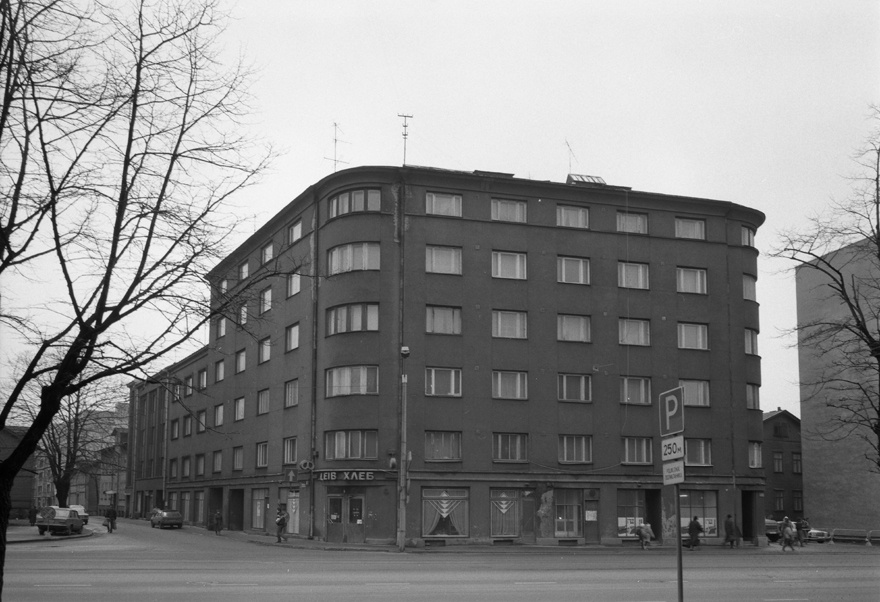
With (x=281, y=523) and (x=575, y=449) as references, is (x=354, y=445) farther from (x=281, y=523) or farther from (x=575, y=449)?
(x=575, y=449)

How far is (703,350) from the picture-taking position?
5141 cm

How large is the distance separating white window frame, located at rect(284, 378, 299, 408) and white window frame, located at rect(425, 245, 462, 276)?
1020cm

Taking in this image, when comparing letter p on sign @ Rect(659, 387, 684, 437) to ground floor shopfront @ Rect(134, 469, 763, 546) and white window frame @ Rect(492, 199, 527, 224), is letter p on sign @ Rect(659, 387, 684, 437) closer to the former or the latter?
ground floor shopfront @ Rect(134, 469, 763, 546)

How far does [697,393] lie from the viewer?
51.0 m

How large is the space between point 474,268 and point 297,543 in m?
15.5

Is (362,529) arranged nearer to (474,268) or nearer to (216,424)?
(474,268)

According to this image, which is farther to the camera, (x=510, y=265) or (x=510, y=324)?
(x=510, y=265)

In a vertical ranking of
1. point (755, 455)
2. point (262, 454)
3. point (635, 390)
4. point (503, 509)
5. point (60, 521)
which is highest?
point (635, 390)

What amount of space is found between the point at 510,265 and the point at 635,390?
29.5 feet

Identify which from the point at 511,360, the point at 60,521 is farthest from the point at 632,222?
the point at 60,521

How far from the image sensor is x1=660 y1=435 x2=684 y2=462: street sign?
1176 cm

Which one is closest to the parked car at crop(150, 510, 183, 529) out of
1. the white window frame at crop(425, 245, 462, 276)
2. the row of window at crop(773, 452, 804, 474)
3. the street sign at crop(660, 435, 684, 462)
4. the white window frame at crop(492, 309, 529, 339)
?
the white window frame at crop(425, 245, 462, 276)

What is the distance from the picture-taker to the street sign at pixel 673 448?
11.8m

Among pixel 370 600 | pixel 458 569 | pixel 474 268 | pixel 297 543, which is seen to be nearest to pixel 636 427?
pixel 474 268
